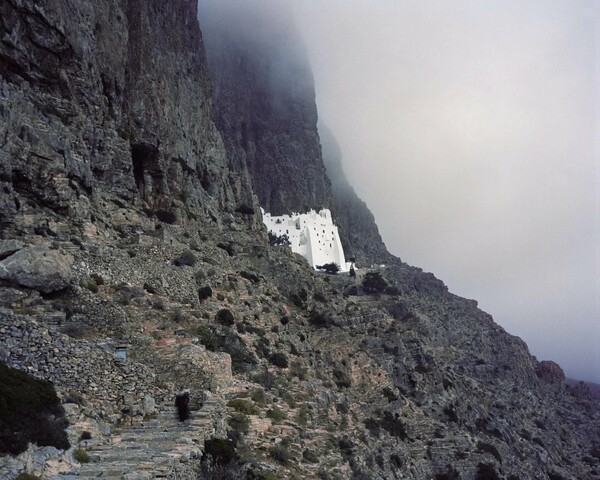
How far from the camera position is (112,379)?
1416 cm

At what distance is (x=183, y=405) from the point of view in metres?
14.5

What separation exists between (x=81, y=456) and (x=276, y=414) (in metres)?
9.95

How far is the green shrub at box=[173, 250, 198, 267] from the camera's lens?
32.4 metres

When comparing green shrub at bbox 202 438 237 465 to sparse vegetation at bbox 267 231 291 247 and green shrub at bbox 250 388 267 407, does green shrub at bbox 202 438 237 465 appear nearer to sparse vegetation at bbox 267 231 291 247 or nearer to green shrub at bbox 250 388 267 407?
green shrub at bbox 250 388 267 407

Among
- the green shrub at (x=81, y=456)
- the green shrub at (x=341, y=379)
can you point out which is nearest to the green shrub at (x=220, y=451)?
the green shrub at (x=81, y=456)

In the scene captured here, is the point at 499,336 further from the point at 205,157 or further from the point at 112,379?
the point at 112,379

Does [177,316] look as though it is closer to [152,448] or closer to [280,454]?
[280,454]

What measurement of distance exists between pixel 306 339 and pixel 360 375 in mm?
5358

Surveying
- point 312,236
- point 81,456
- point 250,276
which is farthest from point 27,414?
point 312,236

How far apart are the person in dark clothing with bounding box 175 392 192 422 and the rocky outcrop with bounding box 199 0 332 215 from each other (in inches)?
3277

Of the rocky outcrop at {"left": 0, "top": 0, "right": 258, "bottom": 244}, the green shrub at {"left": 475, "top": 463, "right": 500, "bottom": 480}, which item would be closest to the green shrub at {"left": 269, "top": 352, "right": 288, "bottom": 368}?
the rocky outcrop at {"left": 0, "top": 0, "right": 258, "bottom": 244}

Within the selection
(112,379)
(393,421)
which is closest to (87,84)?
(112,379)

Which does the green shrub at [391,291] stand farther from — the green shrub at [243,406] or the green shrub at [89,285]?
the green shrub at [243,406]

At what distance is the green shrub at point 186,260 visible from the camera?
32375 mm
